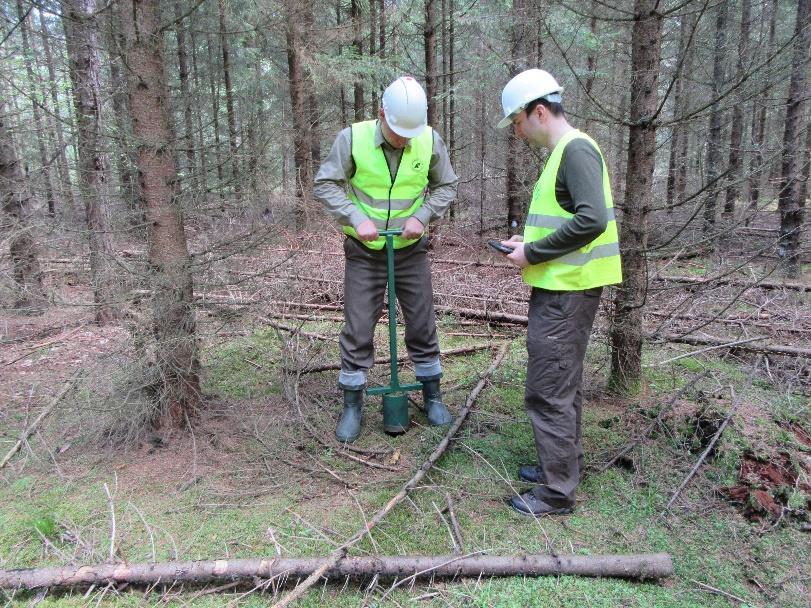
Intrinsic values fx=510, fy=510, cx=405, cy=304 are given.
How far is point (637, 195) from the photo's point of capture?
370 centimetres

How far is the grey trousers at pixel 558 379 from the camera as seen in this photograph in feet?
9.00

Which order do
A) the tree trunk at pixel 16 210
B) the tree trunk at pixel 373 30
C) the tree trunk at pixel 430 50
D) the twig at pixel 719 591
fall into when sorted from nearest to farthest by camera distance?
the twig at pixel 719 591, the tree trunk at pixel 16 210, the tree trunk at pixel 430 50, the tree trunk at pixel 373 30

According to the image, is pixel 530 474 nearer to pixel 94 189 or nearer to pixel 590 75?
pixel 94 189

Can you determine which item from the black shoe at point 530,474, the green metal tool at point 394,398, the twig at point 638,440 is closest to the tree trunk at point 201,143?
the green metal tool at point 394,398

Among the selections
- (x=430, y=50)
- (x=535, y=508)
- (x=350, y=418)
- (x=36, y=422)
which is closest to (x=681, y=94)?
(x=535, y=508)

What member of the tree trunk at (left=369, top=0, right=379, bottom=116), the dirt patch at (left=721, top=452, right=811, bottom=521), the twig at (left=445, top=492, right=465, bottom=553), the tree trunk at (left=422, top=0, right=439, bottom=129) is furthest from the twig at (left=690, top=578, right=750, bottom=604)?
the tree trunk at (left=369, top=0, right=379, bottom=116)

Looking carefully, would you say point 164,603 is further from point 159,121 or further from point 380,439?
point 159,121

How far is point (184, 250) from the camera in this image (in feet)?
11.3

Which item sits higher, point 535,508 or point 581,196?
point 581,196

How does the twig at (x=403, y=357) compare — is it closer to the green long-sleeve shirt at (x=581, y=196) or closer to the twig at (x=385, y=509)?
the twig at (x=385, y=509)

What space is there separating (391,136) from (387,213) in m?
0.52

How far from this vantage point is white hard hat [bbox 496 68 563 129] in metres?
2.64

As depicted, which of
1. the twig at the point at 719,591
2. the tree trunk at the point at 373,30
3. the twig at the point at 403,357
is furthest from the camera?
the tree trunk at the point at 373,30

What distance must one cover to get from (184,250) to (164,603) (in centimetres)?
209
